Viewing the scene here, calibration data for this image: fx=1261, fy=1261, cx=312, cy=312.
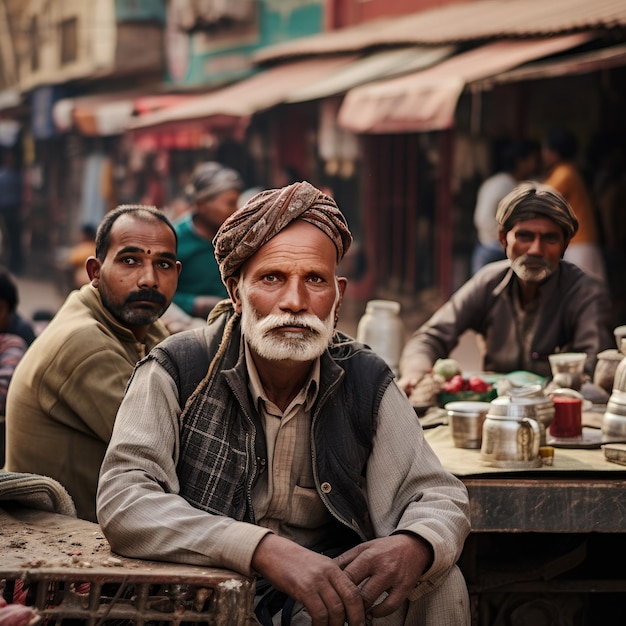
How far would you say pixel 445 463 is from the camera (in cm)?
382

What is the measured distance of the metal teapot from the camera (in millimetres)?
3744

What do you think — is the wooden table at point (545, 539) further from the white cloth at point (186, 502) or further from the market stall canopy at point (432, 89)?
the market stall canopy at point (432, 89)

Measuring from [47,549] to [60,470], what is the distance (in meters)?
0.84

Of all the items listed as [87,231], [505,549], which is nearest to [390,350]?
[505,549]

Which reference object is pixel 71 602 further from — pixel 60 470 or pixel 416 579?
pixel 60 470

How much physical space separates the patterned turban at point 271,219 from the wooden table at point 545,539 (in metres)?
0.91

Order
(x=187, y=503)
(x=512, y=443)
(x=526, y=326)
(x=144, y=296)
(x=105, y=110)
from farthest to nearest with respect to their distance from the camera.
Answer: (x=105, y=110), (x=526, y=326), (x=144, y=296), (x=512, y=443), (x=187, y=503)

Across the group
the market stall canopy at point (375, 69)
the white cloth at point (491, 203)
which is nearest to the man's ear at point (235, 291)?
the white cloth at point (491, 203)

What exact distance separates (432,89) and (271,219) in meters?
7.55

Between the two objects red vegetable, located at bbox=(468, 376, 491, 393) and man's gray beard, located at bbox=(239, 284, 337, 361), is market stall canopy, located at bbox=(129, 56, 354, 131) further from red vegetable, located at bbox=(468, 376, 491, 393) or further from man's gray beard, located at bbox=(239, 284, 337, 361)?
man's gray beard, located at bbox=(239, 284, 337, 361)

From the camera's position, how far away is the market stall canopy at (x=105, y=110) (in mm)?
19016

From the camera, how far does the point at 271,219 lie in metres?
3.19

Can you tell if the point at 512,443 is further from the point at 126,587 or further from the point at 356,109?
the point at 356,109

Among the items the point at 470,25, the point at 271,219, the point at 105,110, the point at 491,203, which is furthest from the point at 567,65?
the point at 105,110
